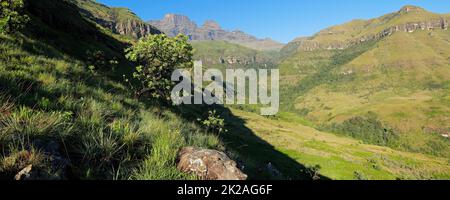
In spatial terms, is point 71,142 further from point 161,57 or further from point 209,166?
point 161,57

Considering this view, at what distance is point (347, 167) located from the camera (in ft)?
400

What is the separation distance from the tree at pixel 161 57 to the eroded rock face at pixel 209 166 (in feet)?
50.3

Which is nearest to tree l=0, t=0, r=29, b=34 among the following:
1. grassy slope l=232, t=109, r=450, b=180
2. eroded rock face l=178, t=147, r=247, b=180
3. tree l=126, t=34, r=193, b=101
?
tree l=126, t=34, r=193, b=101

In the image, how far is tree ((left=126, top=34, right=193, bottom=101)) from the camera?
22.4 meters

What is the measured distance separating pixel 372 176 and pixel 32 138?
128208 mm

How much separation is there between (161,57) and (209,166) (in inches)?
698

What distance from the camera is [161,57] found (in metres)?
23.4

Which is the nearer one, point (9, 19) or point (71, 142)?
point (71, 142)

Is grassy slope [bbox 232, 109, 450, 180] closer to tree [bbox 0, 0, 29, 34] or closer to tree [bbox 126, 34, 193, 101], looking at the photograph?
tree [bbox 126, 34, 193, 101]

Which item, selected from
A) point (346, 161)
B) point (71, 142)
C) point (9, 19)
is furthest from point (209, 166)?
point (346, 161)

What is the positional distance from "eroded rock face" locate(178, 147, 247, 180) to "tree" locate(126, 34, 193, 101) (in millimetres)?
15321

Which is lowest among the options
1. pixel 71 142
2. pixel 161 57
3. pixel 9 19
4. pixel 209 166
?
pixel 209 166

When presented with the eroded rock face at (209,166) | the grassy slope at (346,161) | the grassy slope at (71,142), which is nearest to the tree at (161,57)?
the grassy slope at (71,142)
